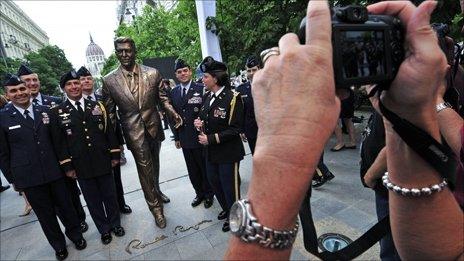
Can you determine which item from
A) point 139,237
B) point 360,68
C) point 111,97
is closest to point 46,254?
point 139,237

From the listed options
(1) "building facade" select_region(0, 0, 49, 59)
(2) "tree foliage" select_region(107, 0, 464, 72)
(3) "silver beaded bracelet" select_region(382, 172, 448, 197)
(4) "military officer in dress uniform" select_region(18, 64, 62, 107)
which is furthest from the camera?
(1) "building facade" select_region(0, 0, 49, 59)

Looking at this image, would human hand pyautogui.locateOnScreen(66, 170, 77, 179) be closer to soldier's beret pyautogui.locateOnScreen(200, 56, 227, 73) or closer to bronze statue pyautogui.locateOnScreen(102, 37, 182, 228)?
bronze statue pyautogui.locateOnScreen(102, 37, 182, 228)

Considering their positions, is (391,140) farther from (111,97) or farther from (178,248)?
(111,97)

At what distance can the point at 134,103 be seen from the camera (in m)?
3.80

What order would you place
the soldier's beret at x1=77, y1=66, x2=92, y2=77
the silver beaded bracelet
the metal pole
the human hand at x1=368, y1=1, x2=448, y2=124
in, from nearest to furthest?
the human hand at x1=368, y1=1, x2=448, y2=124
the silver beaded bracelet
the soldier's beret at x1=77, y1=66, x2=92, y2=77
the metal pole

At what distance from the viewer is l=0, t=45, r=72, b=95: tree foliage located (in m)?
39.4

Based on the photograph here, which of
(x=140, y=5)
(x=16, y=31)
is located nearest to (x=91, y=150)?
(x=140, y=5)

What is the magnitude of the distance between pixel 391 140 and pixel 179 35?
21.4 m

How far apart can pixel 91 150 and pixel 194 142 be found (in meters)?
1.40

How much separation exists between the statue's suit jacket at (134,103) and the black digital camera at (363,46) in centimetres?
344

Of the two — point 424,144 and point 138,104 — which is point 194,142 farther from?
point 424,144

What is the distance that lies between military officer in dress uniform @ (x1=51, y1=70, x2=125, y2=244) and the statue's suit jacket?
8.4 inches
